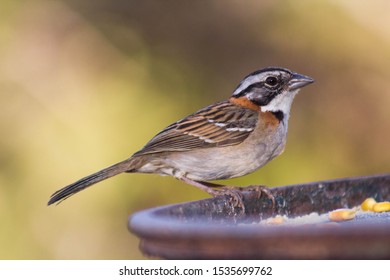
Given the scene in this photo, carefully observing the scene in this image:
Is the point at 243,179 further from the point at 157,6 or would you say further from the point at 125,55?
the point at 157,6

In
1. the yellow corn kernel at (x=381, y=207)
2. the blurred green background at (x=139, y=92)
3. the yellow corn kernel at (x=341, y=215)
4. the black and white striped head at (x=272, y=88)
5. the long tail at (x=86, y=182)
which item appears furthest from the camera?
the blurred green background at (x=139, y=92)

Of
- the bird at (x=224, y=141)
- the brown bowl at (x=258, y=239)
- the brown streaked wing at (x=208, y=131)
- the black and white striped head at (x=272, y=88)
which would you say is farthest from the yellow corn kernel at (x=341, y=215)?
the black and white striped head at (x=272, y=88)

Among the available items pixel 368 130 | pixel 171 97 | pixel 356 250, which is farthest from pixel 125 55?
pixel 356 250

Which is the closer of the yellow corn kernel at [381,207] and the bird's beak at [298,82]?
the yellow corn kernel at [381,207]

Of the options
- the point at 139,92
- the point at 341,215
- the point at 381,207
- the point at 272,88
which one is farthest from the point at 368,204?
the point at 139,92

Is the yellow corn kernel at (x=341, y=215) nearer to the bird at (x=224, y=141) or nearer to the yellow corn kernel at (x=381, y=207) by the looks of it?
the yellow corn kernel at (x=381, y=207)
